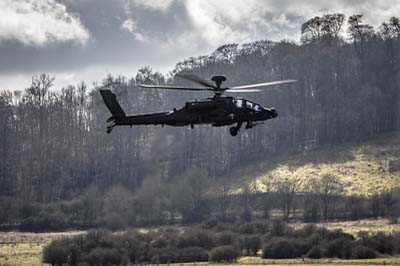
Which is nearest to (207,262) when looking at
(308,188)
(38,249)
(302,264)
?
(302,264)

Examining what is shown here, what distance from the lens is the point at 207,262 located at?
78.2 metres

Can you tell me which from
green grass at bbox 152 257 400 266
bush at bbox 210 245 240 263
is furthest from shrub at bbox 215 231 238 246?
green grass at bbox 152 257 400 266

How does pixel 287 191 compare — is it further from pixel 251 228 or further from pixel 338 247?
pixel 338 247

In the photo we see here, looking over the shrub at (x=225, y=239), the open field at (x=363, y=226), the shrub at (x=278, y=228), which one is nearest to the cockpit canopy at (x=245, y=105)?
the shrub at (x=225, y=239)

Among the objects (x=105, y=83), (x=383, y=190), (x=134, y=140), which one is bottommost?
(x=383, y=190)

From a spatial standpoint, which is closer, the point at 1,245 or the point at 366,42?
the point at 1,245

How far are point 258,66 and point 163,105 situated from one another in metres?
17.0

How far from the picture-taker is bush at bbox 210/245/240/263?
78062mm

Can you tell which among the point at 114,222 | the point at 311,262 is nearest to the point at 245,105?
the point at 311,262

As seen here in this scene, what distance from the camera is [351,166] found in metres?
114

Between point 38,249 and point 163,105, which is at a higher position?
point 163,105

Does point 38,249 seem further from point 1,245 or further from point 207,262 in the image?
point 207,262

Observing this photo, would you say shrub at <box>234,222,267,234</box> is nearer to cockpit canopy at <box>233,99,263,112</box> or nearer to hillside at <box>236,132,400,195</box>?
hillside at <box>236,132,400,195</box>

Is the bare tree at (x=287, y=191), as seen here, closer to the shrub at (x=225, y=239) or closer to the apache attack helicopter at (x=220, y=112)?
the shrub at (x=225, y=239)
